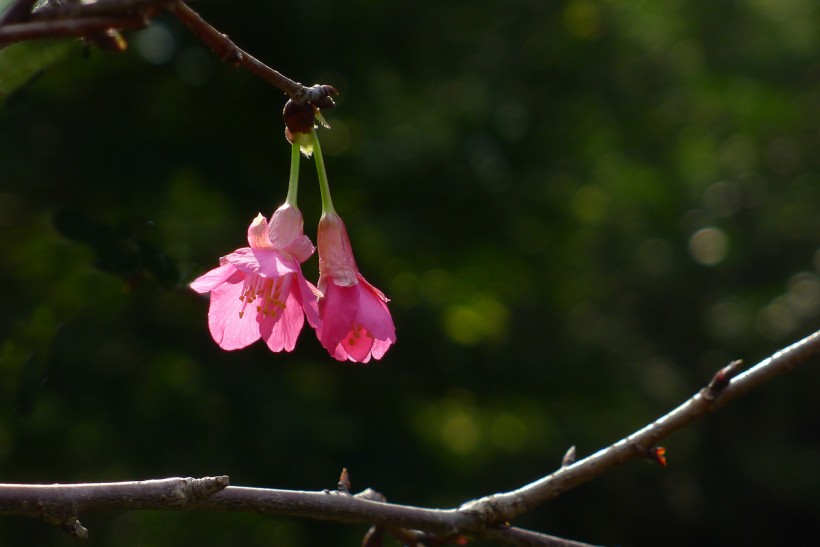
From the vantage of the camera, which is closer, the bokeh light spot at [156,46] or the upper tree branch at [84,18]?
the upper tree branch at [84,18]

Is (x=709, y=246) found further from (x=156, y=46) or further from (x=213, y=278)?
(x=213, y=278)

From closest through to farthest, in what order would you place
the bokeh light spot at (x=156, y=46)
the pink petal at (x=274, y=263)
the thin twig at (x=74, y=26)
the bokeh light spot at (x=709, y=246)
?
the thin twig at (x=74, y=26) → the pink petal at (x=274, y=263) → the bokeh light spot at (x=156, y=46) → the bokeh light spot at (x=709, y=246)

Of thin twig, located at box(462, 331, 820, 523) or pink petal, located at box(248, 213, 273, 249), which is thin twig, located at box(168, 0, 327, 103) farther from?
thin twig, located at box(462, 331, 820, 523)

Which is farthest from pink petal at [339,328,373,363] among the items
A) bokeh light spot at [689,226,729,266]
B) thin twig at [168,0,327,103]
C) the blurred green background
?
bokeh light spot at [689,226,729,266]

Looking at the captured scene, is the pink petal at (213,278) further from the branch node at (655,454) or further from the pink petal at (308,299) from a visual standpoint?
the branch node at (655,454)

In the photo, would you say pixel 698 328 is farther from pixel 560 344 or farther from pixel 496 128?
pixel 496 128

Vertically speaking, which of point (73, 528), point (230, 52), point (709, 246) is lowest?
point (73, 528)

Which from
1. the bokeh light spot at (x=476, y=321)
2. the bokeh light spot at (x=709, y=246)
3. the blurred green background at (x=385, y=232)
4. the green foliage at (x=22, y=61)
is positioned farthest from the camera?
the bokeh light spot at (x=709, y=246)

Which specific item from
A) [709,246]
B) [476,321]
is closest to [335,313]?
[476,321]

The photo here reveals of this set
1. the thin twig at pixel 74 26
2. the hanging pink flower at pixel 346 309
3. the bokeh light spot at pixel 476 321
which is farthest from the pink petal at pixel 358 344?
the bokeh light spot at pixel 476 321
